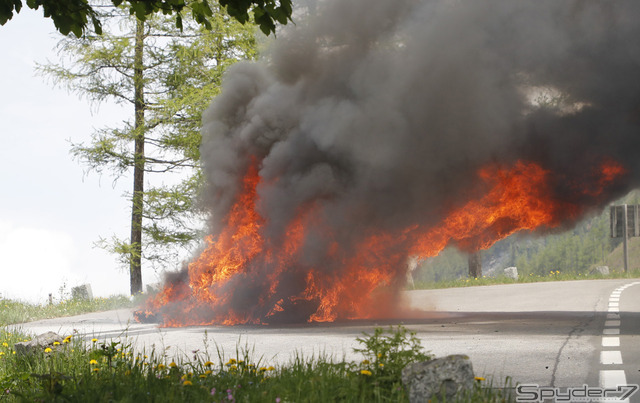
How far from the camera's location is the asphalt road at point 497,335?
7.38 m

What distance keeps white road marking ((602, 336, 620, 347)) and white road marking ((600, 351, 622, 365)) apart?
2.01 ft

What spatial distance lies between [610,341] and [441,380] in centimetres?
529

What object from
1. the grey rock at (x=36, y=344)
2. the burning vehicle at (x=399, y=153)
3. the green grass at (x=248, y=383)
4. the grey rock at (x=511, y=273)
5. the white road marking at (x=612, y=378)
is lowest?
the white road marking at (x=612, y=378)

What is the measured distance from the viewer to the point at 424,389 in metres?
4.97

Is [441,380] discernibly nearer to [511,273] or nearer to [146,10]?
[146,10]

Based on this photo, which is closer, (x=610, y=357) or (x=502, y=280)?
(x=610, y=357)

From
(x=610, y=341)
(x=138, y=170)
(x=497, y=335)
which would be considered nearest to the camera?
(x=610, y=341)

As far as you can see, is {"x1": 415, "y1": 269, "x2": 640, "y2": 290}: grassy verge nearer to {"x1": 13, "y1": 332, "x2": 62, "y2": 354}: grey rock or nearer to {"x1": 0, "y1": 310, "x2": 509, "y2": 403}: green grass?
{"x1": 13, "y1": 332, "x2": 62, "y2": 354}: grey rock

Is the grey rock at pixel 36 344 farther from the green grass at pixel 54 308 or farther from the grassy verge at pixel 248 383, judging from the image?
the green grass at pixel 54 308

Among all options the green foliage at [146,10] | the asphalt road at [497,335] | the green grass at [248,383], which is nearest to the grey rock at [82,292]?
the asphalt road at [497,335]

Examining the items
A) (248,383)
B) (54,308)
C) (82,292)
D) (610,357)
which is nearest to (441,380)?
(248,383)

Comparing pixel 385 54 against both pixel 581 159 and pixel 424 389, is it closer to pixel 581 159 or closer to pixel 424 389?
pixel 581 159

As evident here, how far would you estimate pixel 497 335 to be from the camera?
401 inches

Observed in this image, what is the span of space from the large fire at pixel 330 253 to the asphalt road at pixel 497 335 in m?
0.97
